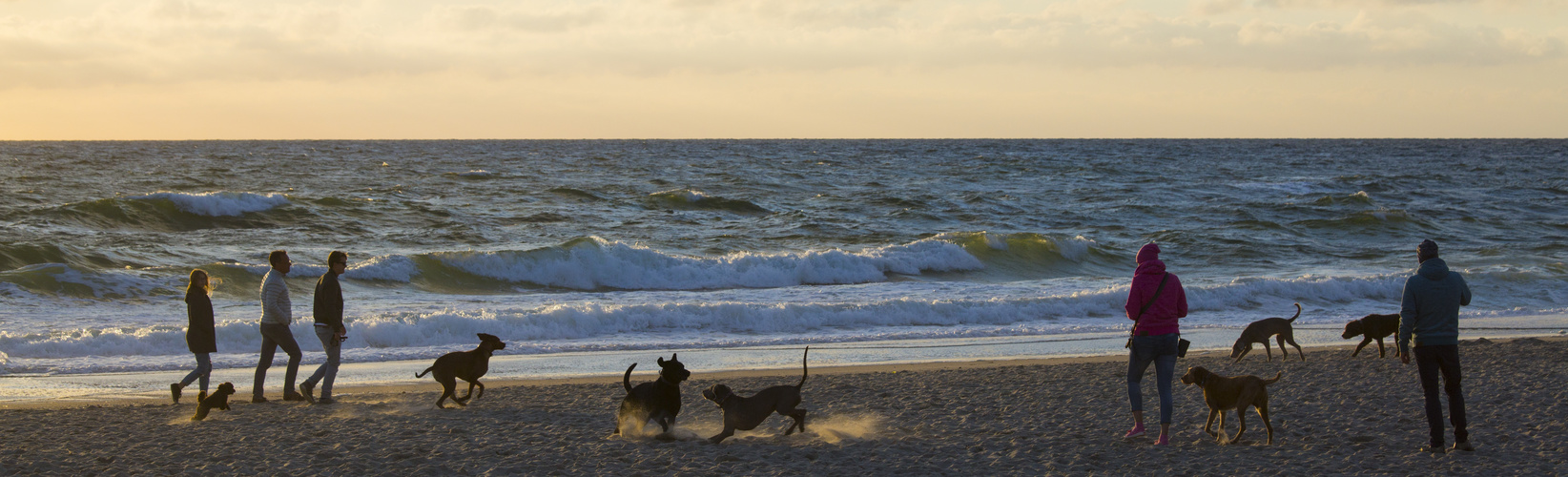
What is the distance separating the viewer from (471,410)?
7.99 m

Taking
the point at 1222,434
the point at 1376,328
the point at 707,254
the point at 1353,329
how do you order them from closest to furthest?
the point at 1222,434, the point at 1376,328, the point at 1353,329, the point at 707,254

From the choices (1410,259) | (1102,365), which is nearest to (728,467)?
(1102,365)

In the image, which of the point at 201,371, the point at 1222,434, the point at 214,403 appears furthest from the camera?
the point at 201,371

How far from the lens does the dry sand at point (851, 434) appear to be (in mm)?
6176

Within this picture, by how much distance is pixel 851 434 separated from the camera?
712 centimetres

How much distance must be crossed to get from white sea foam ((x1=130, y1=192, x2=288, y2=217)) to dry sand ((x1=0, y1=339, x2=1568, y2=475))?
20.7 metres

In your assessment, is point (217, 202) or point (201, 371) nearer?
point (201, 371)

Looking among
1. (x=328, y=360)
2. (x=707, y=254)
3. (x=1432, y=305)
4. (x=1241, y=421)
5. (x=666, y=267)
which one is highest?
(x=1432, y=305)

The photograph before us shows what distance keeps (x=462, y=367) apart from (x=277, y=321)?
5.04ft

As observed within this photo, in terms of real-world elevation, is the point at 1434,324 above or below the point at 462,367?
above

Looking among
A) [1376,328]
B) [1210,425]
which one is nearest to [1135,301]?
[1210,425]

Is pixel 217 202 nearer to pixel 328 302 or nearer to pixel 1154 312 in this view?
pixel 328 302

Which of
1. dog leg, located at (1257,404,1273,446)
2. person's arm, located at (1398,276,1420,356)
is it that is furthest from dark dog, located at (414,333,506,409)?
person's arm, located at (1398,276,1420,356)

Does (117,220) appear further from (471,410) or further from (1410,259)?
(1410,259)
